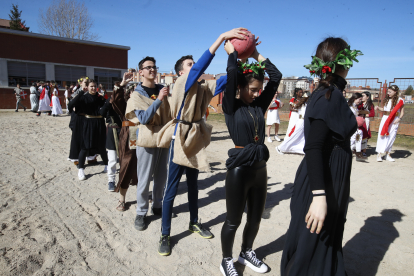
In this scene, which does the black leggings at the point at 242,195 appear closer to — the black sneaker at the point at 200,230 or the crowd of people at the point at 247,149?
the crowd of people at the point at 247,149

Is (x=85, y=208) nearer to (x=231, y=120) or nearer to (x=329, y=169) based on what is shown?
(x=231, y=120)

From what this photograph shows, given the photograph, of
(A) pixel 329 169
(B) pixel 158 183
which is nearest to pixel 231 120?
(A) pixel 329 169

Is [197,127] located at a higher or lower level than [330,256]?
higher

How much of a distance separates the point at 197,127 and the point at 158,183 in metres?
1.24

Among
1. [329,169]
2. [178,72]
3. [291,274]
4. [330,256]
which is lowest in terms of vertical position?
[291,274]

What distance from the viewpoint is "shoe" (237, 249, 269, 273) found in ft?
8.84

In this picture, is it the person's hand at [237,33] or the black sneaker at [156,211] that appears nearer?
the person's hand at [237,33]

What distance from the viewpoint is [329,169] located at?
1800mm

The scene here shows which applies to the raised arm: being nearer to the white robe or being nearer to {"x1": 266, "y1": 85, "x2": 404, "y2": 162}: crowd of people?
{"x1": 266, "y1": 85, "x2": 404, "y2": 162}: crowd of people

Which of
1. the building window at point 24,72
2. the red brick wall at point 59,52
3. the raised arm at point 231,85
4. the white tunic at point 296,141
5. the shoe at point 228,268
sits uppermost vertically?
the red brick wall at point 59,52

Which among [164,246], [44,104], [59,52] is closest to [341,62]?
[164,246]

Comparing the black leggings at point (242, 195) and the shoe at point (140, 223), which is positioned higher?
the black leggings at point (242, 195)

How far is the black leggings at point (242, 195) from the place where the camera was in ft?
7.80

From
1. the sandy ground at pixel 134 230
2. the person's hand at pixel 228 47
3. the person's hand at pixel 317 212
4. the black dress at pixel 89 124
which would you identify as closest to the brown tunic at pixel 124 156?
the sandy ground at pixel 134 230
